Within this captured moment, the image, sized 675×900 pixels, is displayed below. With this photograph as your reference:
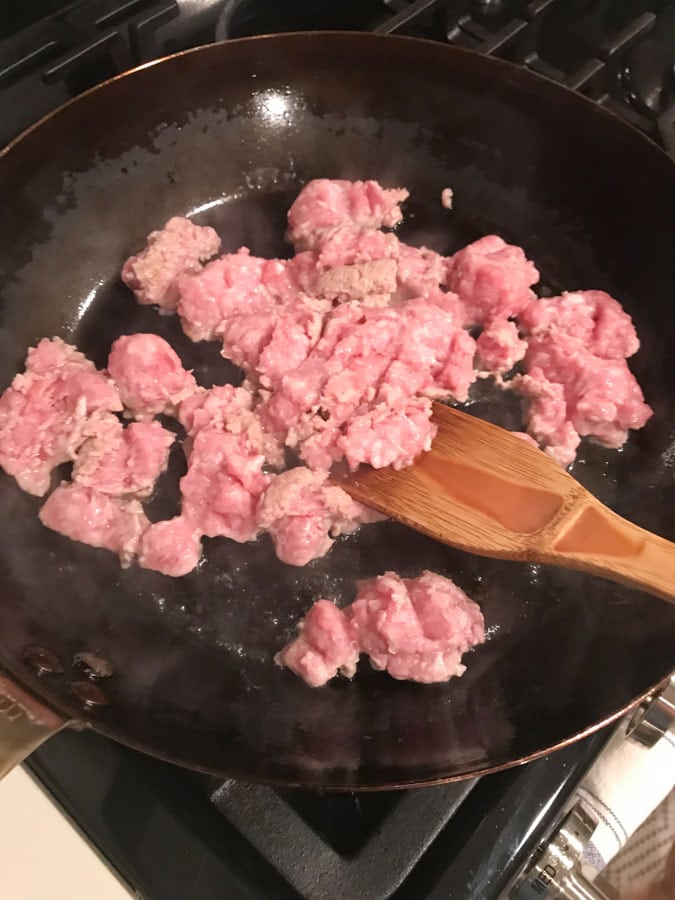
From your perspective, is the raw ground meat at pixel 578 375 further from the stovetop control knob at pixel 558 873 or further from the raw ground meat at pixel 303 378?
the stovetop control knob at pixel 558 873

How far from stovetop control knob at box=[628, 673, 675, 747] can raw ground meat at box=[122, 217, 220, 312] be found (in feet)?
3.82

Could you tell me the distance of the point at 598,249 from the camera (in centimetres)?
154

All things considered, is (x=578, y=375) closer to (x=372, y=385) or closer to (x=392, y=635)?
(x=372, y=385)

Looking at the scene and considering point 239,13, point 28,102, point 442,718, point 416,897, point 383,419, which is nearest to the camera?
point 416,897

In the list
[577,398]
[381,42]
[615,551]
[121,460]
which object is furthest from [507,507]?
A: [381,42]

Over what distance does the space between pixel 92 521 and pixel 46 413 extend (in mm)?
241

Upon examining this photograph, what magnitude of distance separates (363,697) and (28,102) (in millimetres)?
1392

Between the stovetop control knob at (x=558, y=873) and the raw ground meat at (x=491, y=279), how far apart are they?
94 cm

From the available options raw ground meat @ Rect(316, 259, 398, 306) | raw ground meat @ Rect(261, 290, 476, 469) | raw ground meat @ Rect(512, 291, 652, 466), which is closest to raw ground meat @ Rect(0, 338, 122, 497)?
raw ground meat @ Rect(261, 290, 476, 469)

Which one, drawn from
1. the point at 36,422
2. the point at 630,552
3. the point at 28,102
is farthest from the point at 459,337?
the point at 28,102

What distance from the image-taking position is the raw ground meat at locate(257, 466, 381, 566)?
1297 mm

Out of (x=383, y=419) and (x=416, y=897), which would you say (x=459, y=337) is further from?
(x=416, y=897)

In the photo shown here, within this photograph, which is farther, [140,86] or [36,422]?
[140,86]

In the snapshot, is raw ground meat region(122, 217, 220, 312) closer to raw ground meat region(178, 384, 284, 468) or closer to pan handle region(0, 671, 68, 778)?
raw ground meat region(178, 384, 284, 468)
